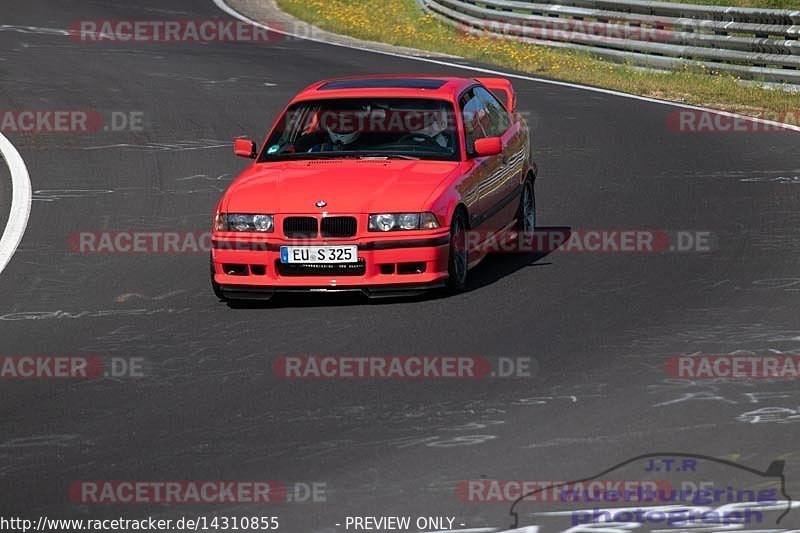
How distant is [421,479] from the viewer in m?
7.12

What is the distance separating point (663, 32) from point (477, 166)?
13476 millimetres

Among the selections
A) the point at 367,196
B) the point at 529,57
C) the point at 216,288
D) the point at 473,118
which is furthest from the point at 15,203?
the point at 529,57

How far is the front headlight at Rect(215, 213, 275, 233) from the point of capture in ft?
36.9

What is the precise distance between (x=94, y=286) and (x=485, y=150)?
3093 millimetres

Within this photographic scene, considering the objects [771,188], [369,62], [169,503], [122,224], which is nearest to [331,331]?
[169,503]

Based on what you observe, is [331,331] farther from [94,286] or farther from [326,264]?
[94,286]

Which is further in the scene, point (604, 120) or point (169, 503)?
point (604, 120)

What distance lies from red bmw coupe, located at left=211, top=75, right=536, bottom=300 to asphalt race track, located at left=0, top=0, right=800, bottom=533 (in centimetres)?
26

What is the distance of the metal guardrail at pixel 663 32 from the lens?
2283 centimetres

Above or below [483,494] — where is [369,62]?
above

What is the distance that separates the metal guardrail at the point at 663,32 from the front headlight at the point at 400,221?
40.6 ft

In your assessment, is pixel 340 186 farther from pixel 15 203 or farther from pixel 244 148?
pixel 15 203

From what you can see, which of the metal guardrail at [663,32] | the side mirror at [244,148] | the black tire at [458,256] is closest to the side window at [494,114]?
the black tire at [458,256]

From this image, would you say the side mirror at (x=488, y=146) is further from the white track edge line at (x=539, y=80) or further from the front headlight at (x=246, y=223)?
the white track edge line at (x=539, y=80)
